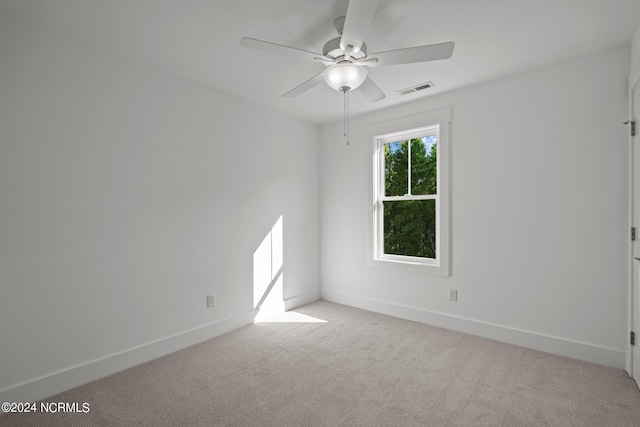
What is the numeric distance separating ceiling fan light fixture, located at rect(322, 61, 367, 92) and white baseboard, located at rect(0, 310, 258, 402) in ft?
8.10

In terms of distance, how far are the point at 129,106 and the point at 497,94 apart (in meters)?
3.20

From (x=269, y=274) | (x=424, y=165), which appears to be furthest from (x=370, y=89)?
(x=269, y=274)

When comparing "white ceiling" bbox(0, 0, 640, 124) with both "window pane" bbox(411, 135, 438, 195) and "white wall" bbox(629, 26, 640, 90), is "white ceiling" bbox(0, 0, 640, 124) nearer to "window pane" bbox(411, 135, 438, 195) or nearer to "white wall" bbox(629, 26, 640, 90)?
"white wall" bbox(629, 26, 640, 90)

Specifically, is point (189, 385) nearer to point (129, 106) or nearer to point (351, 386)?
point (351, 386)

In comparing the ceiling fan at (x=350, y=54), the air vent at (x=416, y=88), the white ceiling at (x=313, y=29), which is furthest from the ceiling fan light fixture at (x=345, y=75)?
the air vent at (x=416, y=88)

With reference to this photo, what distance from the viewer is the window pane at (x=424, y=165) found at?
3539mm

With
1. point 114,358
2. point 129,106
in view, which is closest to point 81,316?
point 114,358

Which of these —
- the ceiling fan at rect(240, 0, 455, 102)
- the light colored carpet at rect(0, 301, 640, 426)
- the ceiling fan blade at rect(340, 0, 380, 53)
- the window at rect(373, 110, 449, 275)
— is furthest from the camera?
the window at rect(373, 110, 449, 275)

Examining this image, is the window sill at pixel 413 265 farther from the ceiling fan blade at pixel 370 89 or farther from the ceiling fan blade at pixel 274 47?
the ceiling fan blade at pixel 274 47

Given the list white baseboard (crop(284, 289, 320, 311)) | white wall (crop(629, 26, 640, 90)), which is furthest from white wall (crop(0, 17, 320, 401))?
white wall (crop(629, 26, 640, 90))

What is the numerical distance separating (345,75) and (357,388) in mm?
2083

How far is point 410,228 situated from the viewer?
3.75m

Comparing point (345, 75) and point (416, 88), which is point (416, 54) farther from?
point (416, 88)

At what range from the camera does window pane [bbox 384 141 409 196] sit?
3.79 meters
